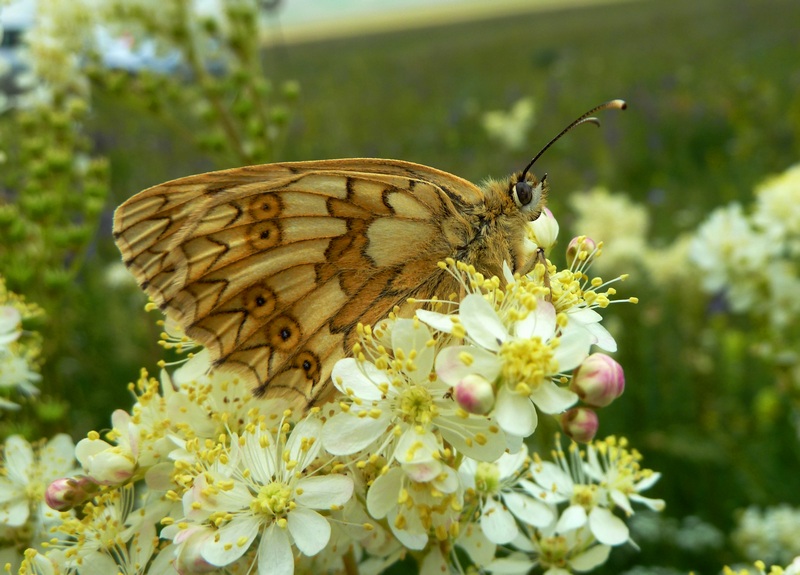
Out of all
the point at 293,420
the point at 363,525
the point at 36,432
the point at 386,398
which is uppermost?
the point at 386,398

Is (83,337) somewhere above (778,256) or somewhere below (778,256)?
below

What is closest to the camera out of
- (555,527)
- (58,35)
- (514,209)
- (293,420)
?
(293,420)

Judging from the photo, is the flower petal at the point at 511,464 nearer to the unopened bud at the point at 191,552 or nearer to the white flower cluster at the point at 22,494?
the unopened bud at the point at 191,552

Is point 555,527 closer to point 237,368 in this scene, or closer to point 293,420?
point 293,420

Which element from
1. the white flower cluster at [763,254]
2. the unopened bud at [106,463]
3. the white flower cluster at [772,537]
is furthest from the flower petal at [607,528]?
the white flower cluster at [763,254]

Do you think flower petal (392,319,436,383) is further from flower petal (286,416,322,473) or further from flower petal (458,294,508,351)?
flower petal (286,416,322,473)

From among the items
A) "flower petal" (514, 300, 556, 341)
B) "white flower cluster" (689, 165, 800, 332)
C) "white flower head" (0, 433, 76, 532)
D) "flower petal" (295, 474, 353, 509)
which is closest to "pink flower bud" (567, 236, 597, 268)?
"flower petal" (514, 300, 556, 341)

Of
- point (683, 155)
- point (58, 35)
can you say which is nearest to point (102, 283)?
point (58, 35)
